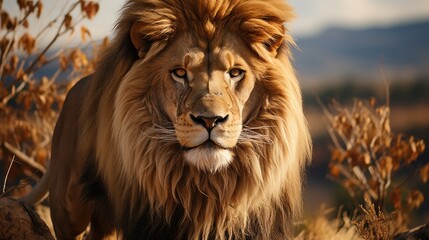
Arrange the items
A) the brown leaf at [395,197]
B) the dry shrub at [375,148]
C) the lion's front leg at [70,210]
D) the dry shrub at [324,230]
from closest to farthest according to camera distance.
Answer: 1. the lion's front leg at [70,210]
2. the dry shrub at [324,230]
3. the dry shrub at [375,148]
4. the brown leaf at [395,197]

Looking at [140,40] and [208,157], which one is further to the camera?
[140,40]

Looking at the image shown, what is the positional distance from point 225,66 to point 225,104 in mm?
249

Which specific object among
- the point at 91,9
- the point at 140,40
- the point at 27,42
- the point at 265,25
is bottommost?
the point at 27,42

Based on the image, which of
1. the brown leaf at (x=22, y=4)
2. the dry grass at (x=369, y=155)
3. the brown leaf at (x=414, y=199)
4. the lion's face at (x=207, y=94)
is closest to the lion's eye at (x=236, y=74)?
the lion's face at (x=207, y=94)

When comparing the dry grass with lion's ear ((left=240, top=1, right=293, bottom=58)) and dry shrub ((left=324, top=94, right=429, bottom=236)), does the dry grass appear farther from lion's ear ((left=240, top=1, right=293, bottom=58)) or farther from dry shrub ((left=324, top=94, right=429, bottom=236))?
lion's ear ((left=240, top=1, right=293, bottom=58))

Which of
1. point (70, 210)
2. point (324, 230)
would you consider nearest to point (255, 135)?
point (70, 210)

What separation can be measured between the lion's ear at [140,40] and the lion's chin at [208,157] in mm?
610

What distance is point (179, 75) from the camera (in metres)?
4.03

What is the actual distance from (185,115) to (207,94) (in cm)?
14

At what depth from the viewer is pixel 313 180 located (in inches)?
1594

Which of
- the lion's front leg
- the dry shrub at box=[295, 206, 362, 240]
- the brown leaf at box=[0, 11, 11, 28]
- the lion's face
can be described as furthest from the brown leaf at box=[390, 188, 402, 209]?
the brown leaf at box=[0, 11, 11, 28]

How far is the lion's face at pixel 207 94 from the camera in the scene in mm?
3785

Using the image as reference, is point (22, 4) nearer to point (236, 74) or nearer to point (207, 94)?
point (236, 74)

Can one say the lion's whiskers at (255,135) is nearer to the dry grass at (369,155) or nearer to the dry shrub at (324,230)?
the dry shrub at (324,230)
